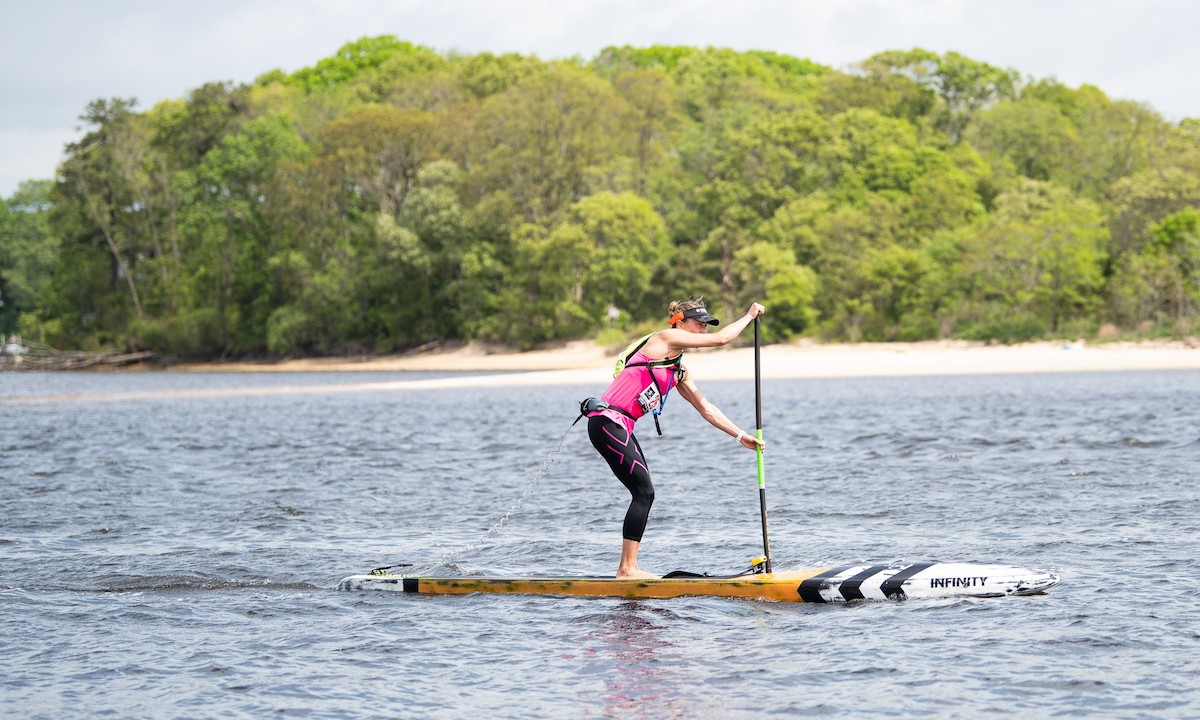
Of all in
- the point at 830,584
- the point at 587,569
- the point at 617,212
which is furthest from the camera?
the point at 617,212

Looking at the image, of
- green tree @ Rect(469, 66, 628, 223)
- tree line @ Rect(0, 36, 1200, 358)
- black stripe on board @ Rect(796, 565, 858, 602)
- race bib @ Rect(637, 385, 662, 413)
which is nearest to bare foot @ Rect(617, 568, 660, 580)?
black stripe on board @ Rect(796, 565, 858, 602)

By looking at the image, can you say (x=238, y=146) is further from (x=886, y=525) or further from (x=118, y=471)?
(x=886, y=525)

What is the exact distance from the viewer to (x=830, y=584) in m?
10.4

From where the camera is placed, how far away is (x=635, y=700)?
25.7 feet

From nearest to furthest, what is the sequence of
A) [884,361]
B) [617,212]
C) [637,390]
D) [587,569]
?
[637,390]
[587,569]
[884,361]
[617,212]

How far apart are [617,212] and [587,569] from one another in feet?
193

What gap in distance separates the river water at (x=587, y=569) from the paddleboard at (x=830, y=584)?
0.40ft

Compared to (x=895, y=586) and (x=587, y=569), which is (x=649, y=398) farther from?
(x=895, y=586)

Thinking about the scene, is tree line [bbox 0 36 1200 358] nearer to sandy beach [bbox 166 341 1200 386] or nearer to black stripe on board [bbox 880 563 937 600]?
sandy beach [bbox 166 341 1200 386]

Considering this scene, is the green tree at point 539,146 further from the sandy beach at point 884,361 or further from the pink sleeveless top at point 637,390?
the pink sleeveless top at point 637,390

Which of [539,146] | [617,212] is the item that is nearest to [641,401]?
[617,212]

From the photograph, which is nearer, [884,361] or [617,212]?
[884,361]

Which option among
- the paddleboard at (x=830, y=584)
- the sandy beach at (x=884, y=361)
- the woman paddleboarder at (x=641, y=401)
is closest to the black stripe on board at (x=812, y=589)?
the paddleboard at (x=830, y=584)

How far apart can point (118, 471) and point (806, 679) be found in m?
16.9
